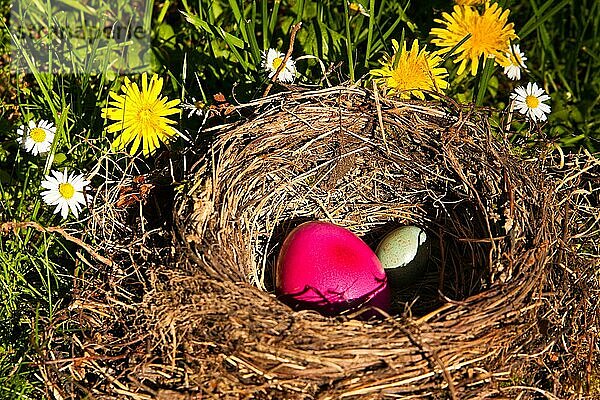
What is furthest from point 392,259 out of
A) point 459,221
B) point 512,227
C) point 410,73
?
point 410,73

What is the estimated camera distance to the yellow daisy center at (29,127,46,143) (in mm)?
2846

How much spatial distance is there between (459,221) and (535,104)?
0.59 metres

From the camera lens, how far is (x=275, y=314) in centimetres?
218

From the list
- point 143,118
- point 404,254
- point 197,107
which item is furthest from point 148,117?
point 404,254

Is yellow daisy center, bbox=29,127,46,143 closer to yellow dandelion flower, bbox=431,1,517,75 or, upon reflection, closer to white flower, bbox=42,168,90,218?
white flower, bbox=42,168,90,218

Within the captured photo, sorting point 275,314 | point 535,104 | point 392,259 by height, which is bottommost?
point 275,314

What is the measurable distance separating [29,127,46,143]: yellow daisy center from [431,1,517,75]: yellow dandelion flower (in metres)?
1.39

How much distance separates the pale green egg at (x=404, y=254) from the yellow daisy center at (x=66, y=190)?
1.04 m

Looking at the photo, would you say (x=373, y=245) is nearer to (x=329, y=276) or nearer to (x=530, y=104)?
(x=329, y=276)

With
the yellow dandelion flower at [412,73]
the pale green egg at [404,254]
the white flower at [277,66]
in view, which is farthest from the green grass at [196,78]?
the pale green egg at [404,254]

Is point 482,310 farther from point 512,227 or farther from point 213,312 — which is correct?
point 213,312

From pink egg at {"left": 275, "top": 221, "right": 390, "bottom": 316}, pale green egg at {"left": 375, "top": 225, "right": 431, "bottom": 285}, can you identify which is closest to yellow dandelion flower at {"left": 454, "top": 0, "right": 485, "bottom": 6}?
pale green egg at {"left": 375, "top": 225, "right": 431, "bottom": 285}

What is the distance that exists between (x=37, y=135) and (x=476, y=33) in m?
1.56

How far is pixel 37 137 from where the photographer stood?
2848 mm
